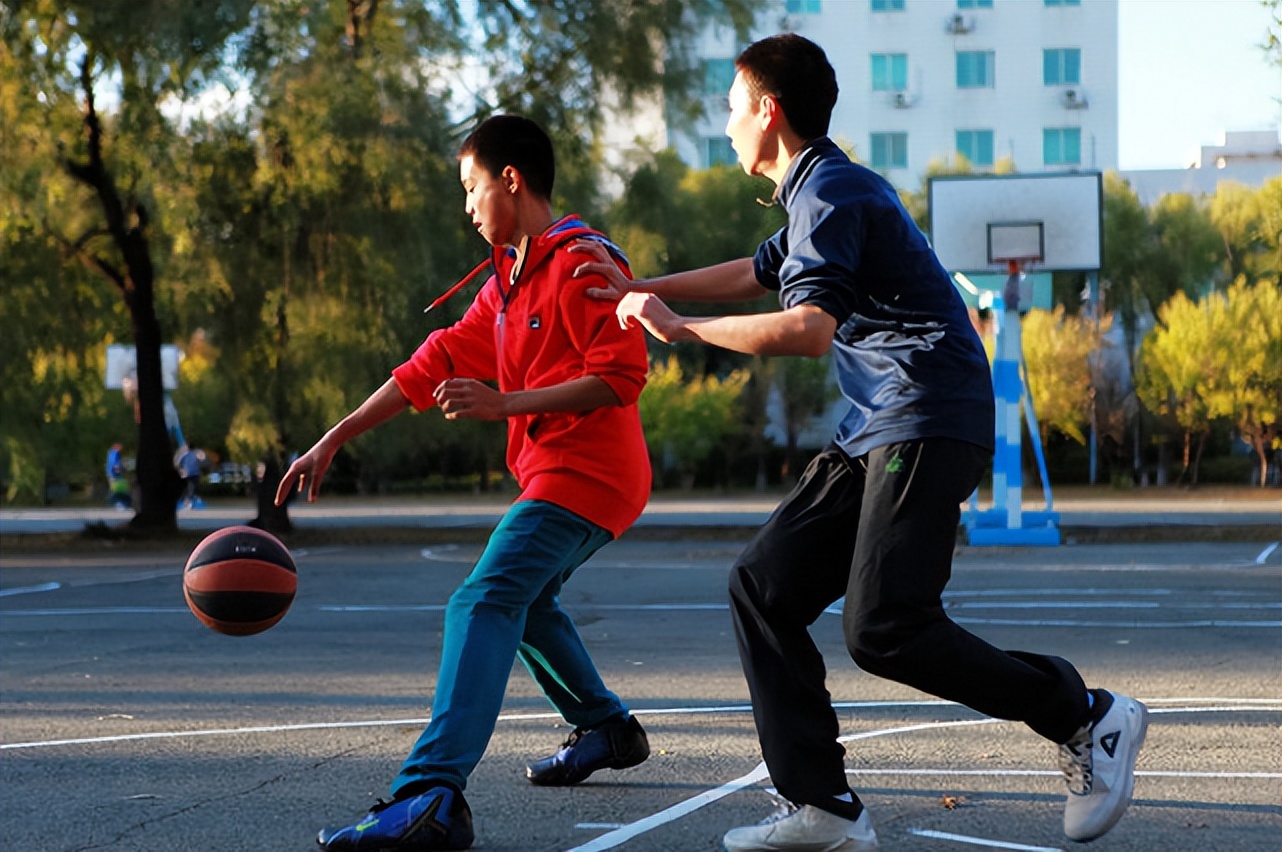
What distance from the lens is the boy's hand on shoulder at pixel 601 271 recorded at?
4824mm

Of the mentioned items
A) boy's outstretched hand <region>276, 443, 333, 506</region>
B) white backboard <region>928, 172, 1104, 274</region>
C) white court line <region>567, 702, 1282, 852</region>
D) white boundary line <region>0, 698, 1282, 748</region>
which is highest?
white backboard <region>928, 172, 1104, 274</region>

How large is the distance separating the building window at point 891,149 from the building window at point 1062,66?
6190 mm

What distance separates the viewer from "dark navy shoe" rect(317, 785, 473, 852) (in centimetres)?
455

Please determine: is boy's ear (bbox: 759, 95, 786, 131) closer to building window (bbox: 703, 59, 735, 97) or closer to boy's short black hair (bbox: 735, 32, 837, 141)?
boy's short black hair (bbox: 735, 32, 837, 141)

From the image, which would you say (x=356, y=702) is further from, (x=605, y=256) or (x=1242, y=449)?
(x=1242, y=449)

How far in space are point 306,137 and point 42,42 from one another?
13.0 feet

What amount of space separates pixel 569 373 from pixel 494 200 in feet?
1.88

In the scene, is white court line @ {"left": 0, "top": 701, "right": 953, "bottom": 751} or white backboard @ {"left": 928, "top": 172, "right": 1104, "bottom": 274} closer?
white court line @ {"left": 0, "top": 701, "right": 953, "bottom": 751}

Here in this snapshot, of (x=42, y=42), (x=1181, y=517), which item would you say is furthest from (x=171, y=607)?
(x=1181, y=517)

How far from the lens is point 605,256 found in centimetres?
502

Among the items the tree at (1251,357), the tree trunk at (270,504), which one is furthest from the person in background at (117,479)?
the tree at (1251,357)

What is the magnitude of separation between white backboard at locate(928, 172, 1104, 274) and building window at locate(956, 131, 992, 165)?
4913cm

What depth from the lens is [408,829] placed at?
4551 mm

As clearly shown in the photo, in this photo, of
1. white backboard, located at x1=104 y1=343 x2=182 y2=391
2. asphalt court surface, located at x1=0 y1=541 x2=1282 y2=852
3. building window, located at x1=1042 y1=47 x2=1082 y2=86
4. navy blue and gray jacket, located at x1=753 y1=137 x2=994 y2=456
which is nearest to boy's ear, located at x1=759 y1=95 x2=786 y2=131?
navy blue and gray jacket, located at x1=753 y1=137 x2=994 y2=456
